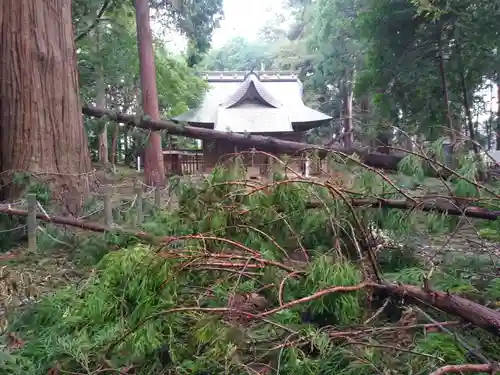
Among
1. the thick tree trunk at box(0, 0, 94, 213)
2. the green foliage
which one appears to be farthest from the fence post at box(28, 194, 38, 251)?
the green foliage

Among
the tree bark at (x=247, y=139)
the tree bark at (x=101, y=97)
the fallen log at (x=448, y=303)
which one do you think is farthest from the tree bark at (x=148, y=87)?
the fallen log at (x=448, y=303)

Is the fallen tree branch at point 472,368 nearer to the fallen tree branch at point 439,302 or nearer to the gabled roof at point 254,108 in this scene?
the fallen tree branch at point 439,302

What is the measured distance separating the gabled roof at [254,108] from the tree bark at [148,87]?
320cm

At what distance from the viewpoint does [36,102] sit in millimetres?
5348

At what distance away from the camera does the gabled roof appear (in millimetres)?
14555

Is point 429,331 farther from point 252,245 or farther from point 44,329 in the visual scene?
point 44,329

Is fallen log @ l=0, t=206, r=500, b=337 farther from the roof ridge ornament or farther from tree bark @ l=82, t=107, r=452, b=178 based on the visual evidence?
the roof ridge ornament

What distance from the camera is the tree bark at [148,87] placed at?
10922mm

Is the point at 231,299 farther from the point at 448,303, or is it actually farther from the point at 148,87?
the point at 148,87

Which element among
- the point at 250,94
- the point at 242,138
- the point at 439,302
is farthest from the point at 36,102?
the point at 250,94

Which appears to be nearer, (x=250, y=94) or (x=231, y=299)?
(x=231, y=299)

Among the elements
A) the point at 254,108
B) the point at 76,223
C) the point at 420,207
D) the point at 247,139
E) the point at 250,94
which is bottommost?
the point at 76,223

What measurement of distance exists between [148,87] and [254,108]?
17.3 ft

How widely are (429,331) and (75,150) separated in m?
4.81
